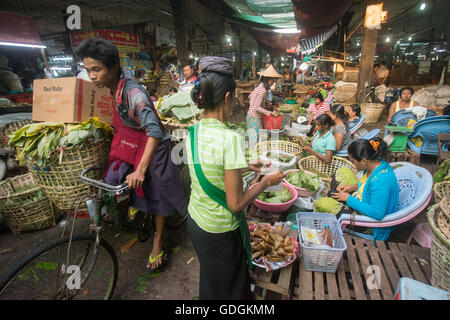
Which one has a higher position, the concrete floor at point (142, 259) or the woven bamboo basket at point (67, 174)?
the woven bamboo basket at point (67, 174)

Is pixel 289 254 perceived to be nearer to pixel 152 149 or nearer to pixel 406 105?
pixel 152 149

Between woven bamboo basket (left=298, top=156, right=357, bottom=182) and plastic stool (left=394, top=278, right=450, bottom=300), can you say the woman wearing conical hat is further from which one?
plastic stool (left=394, top=278, right=450, bottom=300)

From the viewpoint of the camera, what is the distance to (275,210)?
281cm

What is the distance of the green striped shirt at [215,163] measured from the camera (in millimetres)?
1256

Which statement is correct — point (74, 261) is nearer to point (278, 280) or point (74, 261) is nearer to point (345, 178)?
point (278, 280)

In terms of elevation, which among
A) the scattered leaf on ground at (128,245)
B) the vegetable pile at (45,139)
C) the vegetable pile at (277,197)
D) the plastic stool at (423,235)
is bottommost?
the scattered leaf on ground at (128,245)

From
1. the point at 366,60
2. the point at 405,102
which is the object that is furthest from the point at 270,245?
the point at 366,60

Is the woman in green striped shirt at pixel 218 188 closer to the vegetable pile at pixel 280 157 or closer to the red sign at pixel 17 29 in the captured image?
the vegetable pile at pixel 280 157

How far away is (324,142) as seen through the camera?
3.93 m

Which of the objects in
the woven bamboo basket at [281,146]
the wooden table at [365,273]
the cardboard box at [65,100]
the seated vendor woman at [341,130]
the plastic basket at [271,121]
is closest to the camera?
the wooden table at [365,273]

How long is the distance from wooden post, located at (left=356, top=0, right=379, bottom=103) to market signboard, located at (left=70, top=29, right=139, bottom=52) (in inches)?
343

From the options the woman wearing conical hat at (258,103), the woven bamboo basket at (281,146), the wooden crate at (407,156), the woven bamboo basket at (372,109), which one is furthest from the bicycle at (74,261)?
the woven bamboo basket at (372,109)

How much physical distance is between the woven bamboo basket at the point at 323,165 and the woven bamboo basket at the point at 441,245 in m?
2.06
